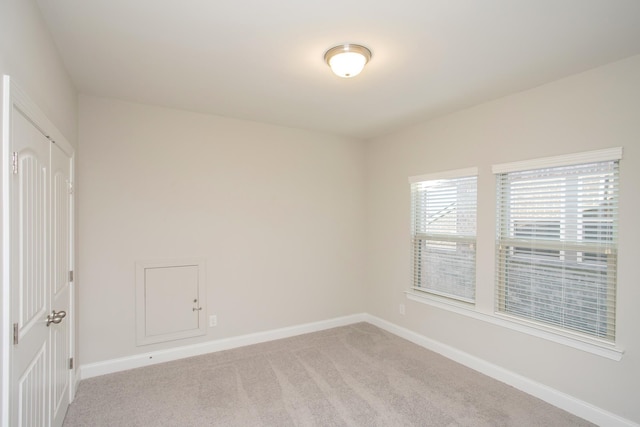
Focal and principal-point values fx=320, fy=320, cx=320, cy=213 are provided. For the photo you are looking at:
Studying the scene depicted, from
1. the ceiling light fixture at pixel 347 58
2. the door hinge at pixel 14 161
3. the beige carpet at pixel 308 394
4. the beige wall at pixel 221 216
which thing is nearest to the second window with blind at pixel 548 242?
the beige carpet at pixel 308 394

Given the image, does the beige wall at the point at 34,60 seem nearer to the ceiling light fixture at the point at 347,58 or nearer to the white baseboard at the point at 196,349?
the ceiling light fixture at the point at 347,58

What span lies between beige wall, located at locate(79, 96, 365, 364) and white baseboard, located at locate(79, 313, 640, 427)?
0.08m

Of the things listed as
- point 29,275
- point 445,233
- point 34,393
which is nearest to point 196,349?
point 34,393

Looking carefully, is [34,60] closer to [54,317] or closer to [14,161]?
[14,161]

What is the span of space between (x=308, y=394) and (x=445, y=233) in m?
2.11

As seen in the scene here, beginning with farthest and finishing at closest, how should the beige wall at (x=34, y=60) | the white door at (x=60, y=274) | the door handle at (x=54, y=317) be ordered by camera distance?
the white door at (x=60, y=274) < the door handle at (x=54, y=317) < the beige wall at (x=34, y=60)

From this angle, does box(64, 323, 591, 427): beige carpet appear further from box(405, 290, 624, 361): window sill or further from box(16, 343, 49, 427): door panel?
box(16, 343, 49, 427): door panel

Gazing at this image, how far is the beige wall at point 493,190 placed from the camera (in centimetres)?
216

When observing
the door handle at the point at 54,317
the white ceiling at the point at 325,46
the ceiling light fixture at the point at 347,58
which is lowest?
the door handle at the point at 54,317

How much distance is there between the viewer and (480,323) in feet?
10.1

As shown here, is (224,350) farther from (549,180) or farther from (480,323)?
(549,180)

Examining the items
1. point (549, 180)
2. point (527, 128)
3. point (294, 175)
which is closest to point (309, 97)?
point (294, 175)

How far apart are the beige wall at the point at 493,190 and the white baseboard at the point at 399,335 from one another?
0.06 m

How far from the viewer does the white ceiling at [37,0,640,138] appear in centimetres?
170
